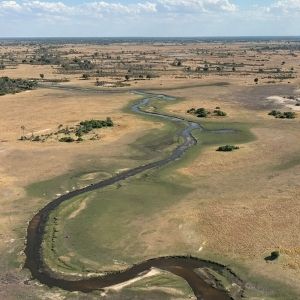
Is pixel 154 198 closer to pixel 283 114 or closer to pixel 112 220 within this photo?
pixel 112 220

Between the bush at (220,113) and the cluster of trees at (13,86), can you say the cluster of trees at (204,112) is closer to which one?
the bush at (220,113)

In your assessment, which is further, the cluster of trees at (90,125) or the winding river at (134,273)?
the cluster of trees at (90,125)

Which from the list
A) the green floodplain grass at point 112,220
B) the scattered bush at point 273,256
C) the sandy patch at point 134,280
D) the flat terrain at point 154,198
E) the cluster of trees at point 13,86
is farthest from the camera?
the cluster of trees at point 13,86

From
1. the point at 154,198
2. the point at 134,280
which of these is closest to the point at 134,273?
the point at 134,280

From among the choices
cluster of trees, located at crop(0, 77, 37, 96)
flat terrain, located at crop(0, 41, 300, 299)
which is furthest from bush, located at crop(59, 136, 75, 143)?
cluster of trees, located at crop(0, 77, 37, 96)

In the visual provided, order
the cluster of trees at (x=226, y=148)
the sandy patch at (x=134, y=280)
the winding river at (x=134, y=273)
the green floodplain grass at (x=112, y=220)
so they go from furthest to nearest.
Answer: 1. the cluster of trees at (x=226, y=148)
2. the green floodplain grass at (x=112, y=220)
3. the sandy patch at (x=134, y=280)
4. the winding river at (x=134, y=273)

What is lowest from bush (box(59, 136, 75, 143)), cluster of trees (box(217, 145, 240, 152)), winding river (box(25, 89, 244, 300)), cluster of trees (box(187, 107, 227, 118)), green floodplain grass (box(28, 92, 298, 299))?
winding river (box(25, 89, 244, 300))

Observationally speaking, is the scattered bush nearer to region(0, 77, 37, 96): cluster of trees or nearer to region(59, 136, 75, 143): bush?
region(59, 136, 75, 143): bush

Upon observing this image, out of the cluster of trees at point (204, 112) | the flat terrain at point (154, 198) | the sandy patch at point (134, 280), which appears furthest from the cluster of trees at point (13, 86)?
the sandy patch at point (134, 280)

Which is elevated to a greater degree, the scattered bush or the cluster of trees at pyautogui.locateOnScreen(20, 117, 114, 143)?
the cluster of trees at pyautogui.locateOnScreen(20, 117, 114, 143)
